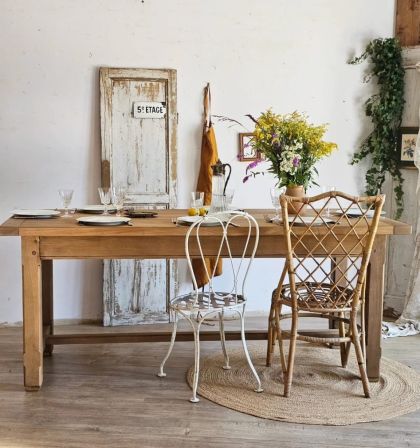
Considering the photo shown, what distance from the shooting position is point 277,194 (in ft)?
11.2

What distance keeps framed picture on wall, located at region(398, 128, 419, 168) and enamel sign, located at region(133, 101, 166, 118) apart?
1.71 meters

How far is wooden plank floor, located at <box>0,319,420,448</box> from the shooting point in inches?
108

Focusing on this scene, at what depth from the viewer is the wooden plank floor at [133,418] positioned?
2.74 m

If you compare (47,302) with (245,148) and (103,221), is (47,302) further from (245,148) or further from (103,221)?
(245,148)

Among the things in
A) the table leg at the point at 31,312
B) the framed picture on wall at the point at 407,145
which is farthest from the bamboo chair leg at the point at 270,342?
the framed picture on wall at the point at 407,145

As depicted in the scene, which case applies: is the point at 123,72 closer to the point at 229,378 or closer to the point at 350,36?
the point at 350,36

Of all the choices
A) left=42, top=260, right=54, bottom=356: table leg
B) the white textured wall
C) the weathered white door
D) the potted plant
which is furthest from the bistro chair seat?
the white textured wall

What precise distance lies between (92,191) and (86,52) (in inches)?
36.9

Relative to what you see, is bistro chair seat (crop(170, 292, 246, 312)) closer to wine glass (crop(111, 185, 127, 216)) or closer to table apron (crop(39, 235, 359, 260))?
table apron (crop(39, 235, 359, 260))

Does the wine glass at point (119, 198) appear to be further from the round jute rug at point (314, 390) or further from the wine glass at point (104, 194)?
the round jute rug at point (314, 390)

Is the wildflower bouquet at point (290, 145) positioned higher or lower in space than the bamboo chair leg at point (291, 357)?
higher

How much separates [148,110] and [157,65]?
12.6 inches

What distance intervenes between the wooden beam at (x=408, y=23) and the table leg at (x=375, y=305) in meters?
2.05

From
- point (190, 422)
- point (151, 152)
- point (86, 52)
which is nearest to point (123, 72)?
point (86, 52)
